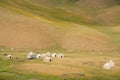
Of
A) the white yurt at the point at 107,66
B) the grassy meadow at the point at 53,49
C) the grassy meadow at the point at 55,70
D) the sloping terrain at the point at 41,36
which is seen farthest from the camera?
the sloping terrain at the point at 41,36

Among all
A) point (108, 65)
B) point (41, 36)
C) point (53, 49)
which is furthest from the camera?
point (41, 36)

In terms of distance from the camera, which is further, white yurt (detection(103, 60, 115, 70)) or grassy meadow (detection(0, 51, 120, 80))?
white yurt (detection(103, 60, 115, 70))

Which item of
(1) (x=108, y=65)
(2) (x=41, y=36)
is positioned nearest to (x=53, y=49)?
(2) (x=41, y=36)

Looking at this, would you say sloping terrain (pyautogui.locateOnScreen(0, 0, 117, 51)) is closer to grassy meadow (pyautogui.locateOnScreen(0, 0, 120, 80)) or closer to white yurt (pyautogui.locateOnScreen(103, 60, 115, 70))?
grassy meadow (pyautogui.locateOnScreen(0, 0, 120, 80))

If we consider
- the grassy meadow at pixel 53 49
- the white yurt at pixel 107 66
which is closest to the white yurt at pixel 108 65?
the white yurt at pixel 107 66

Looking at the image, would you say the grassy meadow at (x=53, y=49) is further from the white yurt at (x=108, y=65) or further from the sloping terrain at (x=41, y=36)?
the white yurt at (x=108, y=65)

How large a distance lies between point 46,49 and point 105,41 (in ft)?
67.2

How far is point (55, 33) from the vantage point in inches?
4584

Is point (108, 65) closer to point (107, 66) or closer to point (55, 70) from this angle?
point (107, 66)

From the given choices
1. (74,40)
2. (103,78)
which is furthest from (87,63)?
(74,40)

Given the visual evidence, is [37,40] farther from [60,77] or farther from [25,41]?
[60,77]

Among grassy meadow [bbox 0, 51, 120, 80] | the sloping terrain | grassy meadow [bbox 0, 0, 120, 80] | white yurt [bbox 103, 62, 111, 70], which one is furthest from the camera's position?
the sloping terrain

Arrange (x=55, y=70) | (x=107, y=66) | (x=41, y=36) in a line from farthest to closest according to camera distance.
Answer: (x=41, y=36) → (x=107, y=66) → (x=55, y=70)

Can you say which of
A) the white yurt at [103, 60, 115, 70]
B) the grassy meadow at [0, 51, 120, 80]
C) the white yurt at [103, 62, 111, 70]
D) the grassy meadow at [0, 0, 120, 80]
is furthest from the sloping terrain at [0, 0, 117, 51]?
the white yurt at [103, 62, 111, 70]
